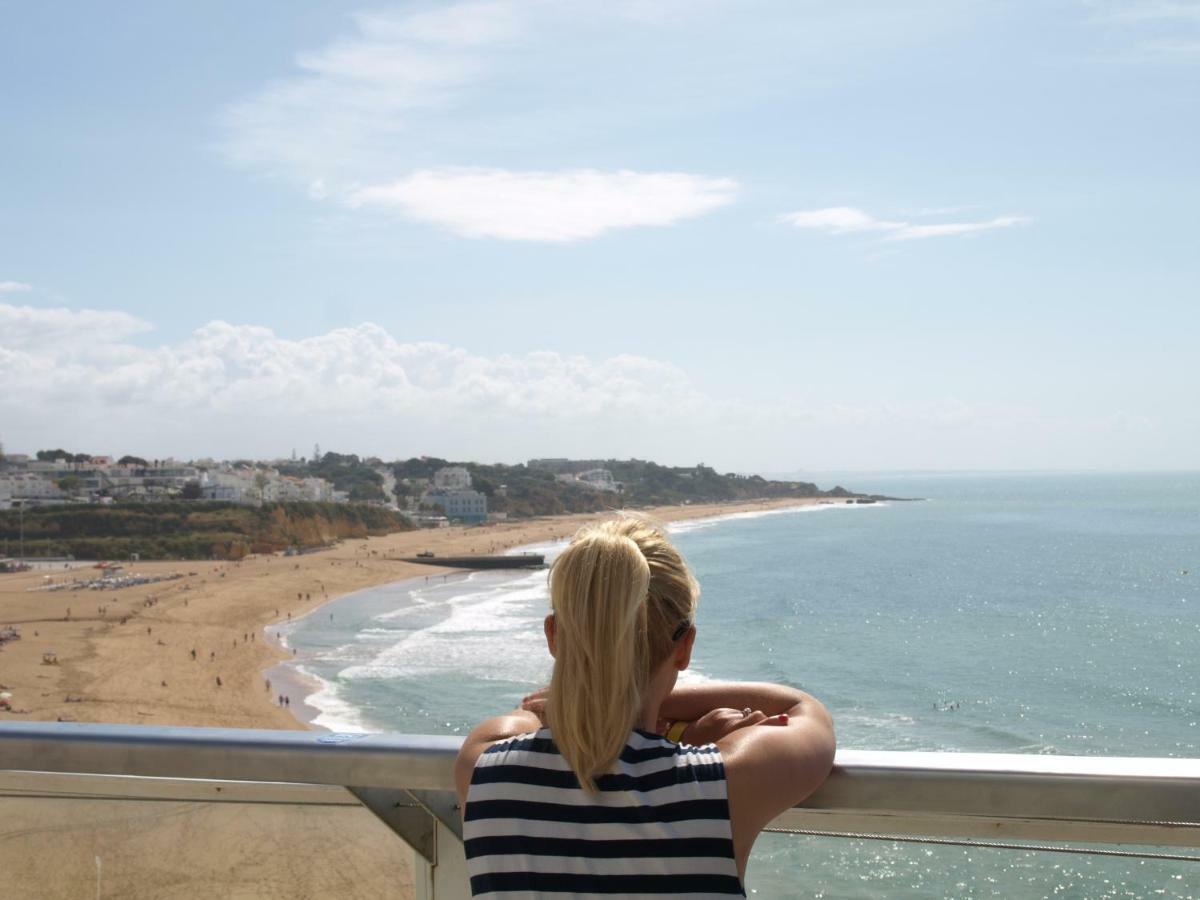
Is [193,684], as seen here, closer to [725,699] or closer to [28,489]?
[725,699]

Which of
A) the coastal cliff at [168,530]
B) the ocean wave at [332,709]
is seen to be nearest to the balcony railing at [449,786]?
the ocean wave at [332,709]

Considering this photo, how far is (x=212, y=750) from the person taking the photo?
5.77ft

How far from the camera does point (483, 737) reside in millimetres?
1482

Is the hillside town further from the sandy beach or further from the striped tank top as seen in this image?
the striped tank top

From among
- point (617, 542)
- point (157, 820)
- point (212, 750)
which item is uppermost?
point (617, 542)

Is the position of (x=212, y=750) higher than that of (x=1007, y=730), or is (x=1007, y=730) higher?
(x=212, y=750)

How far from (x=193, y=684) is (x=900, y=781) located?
1332 inches

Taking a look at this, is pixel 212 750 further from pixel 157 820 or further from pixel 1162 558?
pixel 1162 558

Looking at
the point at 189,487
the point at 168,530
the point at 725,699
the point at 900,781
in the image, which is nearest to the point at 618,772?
the point at 725,699

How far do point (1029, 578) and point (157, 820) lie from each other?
64.5 metres

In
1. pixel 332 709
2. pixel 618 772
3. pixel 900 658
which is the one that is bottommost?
pixel 900 658

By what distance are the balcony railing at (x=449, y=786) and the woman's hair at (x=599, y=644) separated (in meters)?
0.36

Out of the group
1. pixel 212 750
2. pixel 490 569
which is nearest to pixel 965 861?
pixel 212 750

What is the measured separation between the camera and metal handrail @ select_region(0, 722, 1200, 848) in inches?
57.7
